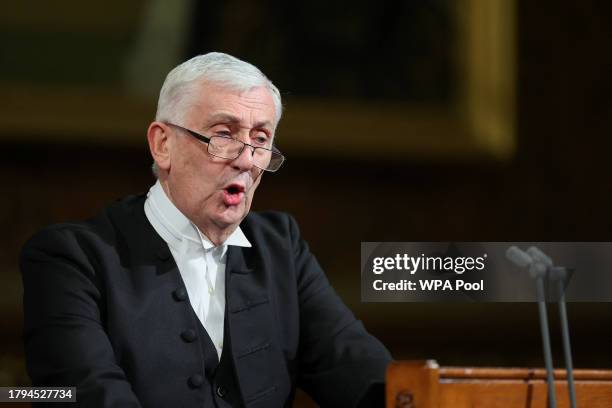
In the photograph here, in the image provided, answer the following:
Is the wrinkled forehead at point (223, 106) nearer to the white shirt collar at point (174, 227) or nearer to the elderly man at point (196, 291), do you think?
the elderly man at point (196, 291)

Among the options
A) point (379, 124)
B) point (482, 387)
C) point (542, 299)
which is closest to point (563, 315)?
point (542, 299)

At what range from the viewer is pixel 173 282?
90.1 inches

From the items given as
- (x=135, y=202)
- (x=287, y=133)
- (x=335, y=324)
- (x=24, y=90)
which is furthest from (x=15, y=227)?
(x=335, y=324)

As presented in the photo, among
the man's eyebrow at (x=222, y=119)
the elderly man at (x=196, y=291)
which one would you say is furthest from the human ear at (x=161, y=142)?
the man's eyebrow at (x=222, y=119)

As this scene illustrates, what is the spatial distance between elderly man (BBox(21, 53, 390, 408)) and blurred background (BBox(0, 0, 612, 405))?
1244 millimetres

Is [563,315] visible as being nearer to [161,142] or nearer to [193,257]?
[193,257]

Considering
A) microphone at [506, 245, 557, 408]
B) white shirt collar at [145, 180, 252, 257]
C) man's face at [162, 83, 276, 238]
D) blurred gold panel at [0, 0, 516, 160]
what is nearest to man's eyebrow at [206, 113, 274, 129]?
man's face at [162, 83, 276, 238]

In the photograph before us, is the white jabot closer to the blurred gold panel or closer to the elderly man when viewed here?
the elderly man

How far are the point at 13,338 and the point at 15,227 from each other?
Result: 411 millimetres

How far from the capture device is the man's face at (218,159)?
2262 mm

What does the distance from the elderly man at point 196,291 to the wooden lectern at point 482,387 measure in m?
0.53

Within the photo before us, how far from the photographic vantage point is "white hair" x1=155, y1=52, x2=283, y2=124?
7.40 ft

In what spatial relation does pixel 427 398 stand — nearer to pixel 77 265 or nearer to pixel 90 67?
pixel 77 265

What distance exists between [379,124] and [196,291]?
5.18 feet
